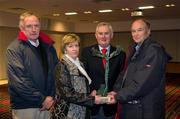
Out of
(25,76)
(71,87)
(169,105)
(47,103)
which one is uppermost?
(25,76)

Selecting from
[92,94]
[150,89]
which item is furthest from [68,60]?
[150,89]

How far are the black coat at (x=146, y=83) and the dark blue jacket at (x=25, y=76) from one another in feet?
2.37

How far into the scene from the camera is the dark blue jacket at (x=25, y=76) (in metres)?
2.19

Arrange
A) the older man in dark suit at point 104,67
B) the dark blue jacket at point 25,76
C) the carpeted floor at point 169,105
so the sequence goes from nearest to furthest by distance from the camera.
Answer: the dark blue jacket at point 25,76
the older man in dark suit at point 104,67
the carpeted floor at point 169,105

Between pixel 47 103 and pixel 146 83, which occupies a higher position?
pixel 146 83

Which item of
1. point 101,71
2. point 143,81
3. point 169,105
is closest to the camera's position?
point 143,81

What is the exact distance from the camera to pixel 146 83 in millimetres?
2201

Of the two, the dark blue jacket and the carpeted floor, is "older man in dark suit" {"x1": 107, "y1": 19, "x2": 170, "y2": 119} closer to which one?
the dark blue jacket

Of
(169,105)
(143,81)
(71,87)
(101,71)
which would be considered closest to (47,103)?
(71,87)

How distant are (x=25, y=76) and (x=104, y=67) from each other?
828mm

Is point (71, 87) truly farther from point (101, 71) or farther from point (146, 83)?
point (146, 83)

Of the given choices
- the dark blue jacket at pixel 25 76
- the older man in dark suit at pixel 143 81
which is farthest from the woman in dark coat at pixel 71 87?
the older man in dark suit at pixel 143 81

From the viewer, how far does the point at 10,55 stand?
2.24 m

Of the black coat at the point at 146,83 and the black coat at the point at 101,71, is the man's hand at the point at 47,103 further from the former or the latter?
the black coat at the point at 146,83
